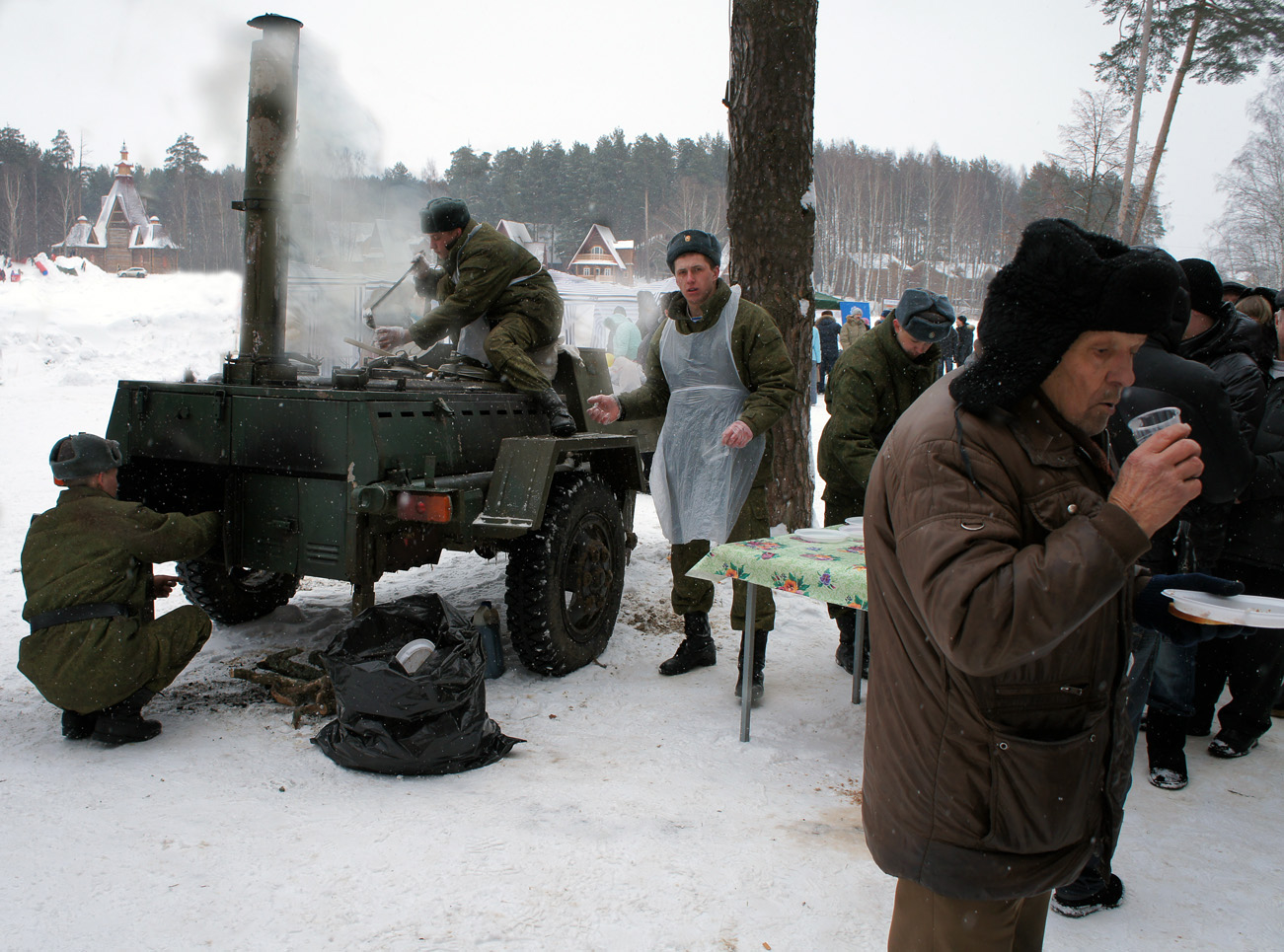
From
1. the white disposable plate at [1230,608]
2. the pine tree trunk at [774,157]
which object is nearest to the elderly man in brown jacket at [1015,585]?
the white disposable plate at [1230,608]

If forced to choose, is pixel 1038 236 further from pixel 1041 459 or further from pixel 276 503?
pixel 276 503

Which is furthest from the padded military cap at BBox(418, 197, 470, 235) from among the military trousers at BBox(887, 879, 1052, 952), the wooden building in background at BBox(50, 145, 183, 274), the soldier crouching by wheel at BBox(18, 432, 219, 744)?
the wooden building in background at BBox(50, 145, 183, 274)

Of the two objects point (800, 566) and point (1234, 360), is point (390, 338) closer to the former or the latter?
point (800, 566)

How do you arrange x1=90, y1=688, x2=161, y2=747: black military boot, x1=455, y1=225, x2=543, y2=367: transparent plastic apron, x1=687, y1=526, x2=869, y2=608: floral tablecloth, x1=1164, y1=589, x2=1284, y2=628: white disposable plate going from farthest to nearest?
x1=455, y1=225, x2=543, y2=367: transparent plastic apron, x1=90, y1=688, x2=161, y2=747: black military boot, x1=687, y1=526, x2=869, y2=608: floral tablecloth, x1=1164, y1=589, x2=1284, y2=628: white disposable plate

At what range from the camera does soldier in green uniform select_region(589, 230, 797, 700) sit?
4.14 metres

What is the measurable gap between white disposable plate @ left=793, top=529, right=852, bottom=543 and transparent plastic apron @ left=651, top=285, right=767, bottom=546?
54 centimetres

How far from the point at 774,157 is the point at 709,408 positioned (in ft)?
8.21

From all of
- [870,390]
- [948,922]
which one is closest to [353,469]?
[870,390]

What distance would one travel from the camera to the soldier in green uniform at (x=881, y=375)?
13.4 ft

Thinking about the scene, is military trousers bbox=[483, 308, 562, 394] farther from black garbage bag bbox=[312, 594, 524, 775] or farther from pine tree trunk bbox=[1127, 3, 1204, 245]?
pine tree trunk bbox=[1127, 3, 1204, 245]

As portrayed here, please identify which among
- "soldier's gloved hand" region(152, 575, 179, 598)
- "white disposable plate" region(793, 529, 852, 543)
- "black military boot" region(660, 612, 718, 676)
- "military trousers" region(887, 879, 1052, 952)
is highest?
"white disposable plate" region(793, 529, 852, 543)

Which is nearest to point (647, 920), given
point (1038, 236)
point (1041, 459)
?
point (1041, 459)

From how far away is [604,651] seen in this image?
4.93 m

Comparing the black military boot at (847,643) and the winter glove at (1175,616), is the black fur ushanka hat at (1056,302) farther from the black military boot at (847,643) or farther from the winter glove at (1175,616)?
the black military boot at (847,643)
